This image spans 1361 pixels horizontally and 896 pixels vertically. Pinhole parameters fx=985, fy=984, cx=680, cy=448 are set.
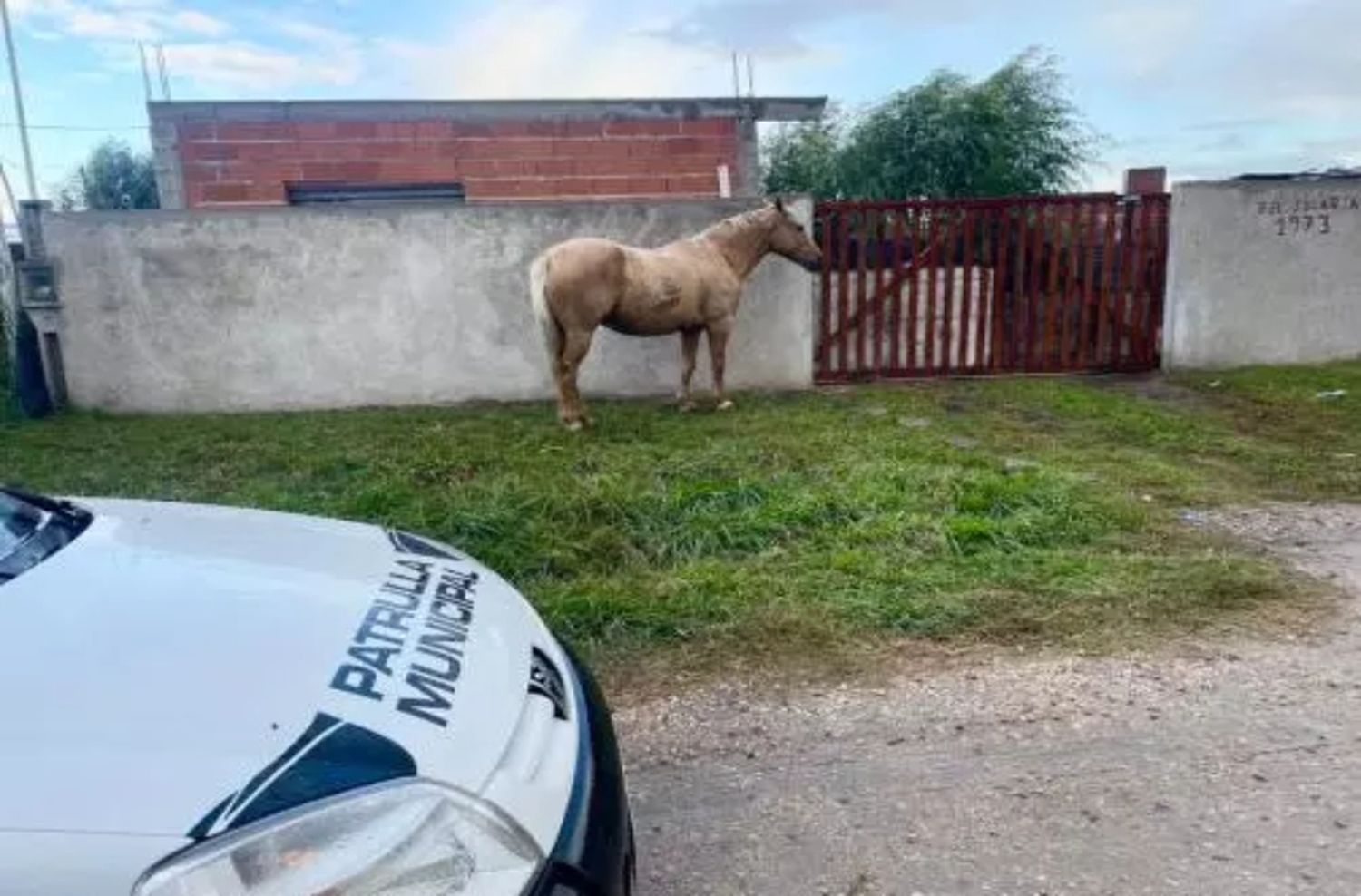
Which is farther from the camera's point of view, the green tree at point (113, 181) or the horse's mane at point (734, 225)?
the green tree at point (113, 181)

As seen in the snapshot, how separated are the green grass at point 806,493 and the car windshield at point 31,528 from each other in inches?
70.1

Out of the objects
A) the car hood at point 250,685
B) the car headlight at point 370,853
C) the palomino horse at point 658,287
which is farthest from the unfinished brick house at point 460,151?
the car headlight at point 370,853

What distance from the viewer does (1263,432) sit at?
6926 mm

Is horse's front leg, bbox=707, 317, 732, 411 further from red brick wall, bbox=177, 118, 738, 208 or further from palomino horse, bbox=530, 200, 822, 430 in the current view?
red brick wall, bbox=177, 118, 738, 208

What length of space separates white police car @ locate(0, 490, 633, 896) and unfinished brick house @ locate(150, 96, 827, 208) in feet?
30.3

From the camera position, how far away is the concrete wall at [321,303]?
7.86 m

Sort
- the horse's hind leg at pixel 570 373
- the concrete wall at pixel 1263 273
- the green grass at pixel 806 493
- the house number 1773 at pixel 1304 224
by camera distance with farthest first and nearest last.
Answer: the house number 1773 at pixel 1304 224 → the concrete wall at pixel 1263 273 → the horse's hind leg at pixel 570 373 → the green grass at pixel 806 493

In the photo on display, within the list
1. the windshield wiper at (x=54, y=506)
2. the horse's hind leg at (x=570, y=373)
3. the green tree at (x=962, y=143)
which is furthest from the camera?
the green tree at (x=962, y=143)

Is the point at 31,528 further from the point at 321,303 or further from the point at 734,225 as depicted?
the point at 321,303

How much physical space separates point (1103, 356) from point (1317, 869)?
7828 mm

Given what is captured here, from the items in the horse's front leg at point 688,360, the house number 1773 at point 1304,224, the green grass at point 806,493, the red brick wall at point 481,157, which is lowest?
the green grass at point 806,493

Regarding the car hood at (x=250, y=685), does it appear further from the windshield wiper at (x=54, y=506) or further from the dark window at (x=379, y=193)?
the dark window at (x=379, y=193)

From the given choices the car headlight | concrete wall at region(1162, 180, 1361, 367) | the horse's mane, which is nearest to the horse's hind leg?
the horse's mane

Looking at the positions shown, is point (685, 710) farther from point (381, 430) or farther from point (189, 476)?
point (381, 430)
